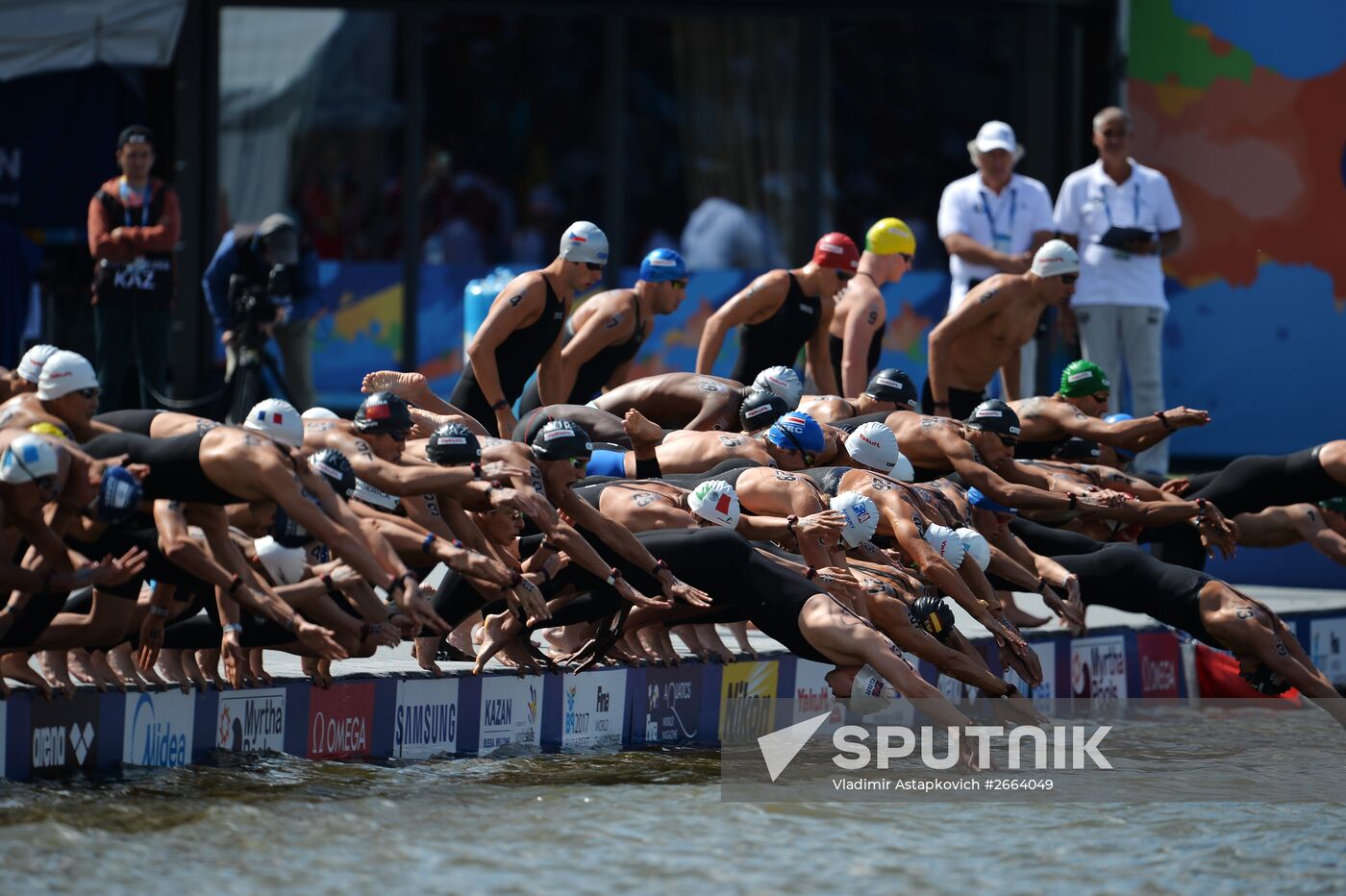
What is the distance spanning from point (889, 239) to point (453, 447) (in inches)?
192

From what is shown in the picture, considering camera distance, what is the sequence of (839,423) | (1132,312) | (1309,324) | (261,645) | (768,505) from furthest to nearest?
(1309,324)
(1132,312)
(839,423)
(768,505)
(261,645)

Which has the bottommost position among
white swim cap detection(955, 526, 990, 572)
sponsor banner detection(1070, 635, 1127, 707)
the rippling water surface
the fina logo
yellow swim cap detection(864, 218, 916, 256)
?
the rippling water surface

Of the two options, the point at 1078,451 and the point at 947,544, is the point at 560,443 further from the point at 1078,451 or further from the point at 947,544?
the point at 1078,451

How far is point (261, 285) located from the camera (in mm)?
13484

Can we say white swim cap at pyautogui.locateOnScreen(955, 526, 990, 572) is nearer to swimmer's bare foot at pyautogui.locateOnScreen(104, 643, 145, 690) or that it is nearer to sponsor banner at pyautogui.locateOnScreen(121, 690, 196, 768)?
sponsor banner at pyautogui.locateOnScreen(121, 690, 196, 768)

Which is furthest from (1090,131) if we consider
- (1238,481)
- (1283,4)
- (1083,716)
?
(1083,716)

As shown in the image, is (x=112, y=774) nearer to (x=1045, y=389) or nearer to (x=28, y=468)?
(x=28, y=468)

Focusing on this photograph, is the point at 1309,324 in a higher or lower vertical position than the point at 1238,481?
higher

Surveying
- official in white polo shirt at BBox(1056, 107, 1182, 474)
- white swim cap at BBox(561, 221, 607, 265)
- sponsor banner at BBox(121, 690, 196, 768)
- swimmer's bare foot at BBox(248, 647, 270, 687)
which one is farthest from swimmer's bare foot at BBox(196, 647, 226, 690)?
official in white polo shirt at BBox(1056, 107, 1182, 474)

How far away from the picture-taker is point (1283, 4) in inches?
595

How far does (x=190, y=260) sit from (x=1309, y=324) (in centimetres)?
783

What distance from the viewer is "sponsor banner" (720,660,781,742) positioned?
34.3ft

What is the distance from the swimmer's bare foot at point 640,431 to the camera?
35.1ft

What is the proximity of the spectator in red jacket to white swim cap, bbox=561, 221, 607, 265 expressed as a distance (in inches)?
115
